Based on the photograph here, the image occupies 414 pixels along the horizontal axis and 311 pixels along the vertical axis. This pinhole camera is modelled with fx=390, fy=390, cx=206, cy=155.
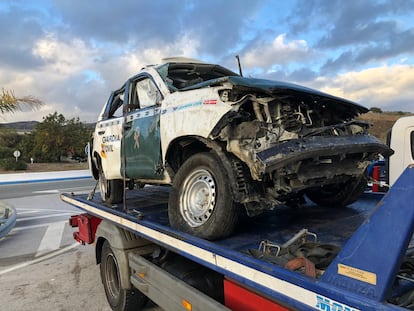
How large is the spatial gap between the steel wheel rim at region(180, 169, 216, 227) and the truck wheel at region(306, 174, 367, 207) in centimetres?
157

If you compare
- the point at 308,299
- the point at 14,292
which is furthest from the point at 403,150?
the point at 14,292

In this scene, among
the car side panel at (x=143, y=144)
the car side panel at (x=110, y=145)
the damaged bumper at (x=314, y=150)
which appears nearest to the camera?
the damaged bumper at (x=314, y=150)

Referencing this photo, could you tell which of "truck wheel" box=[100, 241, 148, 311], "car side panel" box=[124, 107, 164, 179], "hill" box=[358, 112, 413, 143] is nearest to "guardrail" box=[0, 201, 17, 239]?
"truck wheel" box=[100, 241, 148, 311]

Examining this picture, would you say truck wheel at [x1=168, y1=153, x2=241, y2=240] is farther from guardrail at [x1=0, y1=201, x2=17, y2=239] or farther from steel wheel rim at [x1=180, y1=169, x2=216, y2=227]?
guardrail at [x1=0, y1=201, x2=17, y2=239]

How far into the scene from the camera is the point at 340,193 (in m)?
4.52

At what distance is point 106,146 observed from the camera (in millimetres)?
5891

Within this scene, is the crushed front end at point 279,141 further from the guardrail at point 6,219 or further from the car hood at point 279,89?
the guardrail at point 6,219

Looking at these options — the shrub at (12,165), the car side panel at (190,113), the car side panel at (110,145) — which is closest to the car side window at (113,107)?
the car side panel at (110,145)

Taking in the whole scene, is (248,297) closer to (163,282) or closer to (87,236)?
(163,282)

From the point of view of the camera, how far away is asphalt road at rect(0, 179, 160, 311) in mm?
5199

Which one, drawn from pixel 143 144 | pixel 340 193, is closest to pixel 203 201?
pixel 143 144

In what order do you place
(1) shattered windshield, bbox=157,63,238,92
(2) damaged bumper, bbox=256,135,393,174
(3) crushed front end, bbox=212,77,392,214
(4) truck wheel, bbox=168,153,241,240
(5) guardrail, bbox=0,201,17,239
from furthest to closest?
(5) guardrail, bbox=0,201,17,239, (1) shattered windshield, bbox=157,63,238,92, (4) truck wheel, bbox=168,153,241,240, (3) crushed front end, bbox=212,77,392,214, (2) damaged bumper, bbox=256,135,393,174

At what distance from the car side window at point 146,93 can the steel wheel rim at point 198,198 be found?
135cm

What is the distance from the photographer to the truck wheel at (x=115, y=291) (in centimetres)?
453
